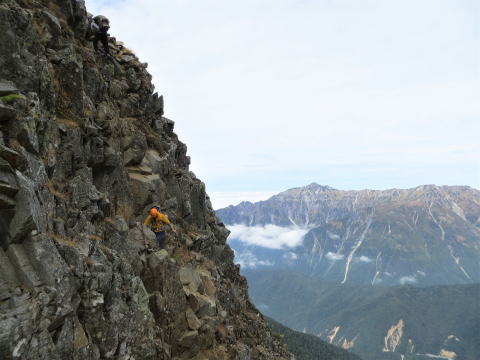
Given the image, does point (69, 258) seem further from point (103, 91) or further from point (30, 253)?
point (103, 91)

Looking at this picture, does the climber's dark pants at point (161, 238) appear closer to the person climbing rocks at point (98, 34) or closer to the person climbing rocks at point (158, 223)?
the person climbing rocks at point (158, 223)

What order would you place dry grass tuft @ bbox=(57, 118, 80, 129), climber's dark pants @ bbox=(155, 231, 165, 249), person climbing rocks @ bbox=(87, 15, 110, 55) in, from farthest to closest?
person climbing rocks @ bbox=(87, 15, 110, 55) < climber's dark pants @ bbox=(155, 231, 165, 249) < dry grass tuft @ bbox=(57, 118, 80, 129)

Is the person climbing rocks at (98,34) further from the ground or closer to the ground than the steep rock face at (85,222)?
further from the ground

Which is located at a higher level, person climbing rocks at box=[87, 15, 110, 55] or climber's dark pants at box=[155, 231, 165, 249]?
person climbing rocks at box=[87, 15, 110, 55]

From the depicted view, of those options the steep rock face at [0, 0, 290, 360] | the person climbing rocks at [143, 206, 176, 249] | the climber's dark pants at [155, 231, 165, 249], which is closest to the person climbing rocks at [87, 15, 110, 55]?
the steep rock face at [0, 0, 290, 360]

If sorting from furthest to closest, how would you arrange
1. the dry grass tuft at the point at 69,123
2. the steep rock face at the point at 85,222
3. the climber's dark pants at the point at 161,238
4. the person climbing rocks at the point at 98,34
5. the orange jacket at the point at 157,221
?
the person climbing rocks at the point at 98,34 → the climber's dark pants at the point at 161,238 → the orange jacket at the point at 157,221 → the dry grass tuft at the point at 69,123 → the steep rock face at the point at 85,222

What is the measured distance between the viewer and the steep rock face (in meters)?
15.6

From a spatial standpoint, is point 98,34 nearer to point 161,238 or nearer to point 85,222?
point 161,238

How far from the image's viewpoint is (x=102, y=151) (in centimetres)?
2878

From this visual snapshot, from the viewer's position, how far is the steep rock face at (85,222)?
15.6 m

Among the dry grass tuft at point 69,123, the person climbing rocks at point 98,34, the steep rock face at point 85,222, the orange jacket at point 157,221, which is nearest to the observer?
the steep rock face at point 85,222

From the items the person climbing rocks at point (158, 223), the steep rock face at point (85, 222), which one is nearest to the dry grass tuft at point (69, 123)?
the steep rock face at point (85, 222)

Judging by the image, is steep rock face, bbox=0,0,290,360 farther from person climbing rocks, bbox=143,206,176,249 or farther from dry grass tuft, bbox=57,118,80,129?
person climbing rocks, bbox=143,206,176,249

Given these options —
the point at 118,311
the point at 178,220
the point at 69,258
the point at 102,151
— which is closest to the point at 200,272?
the point at 178,220
